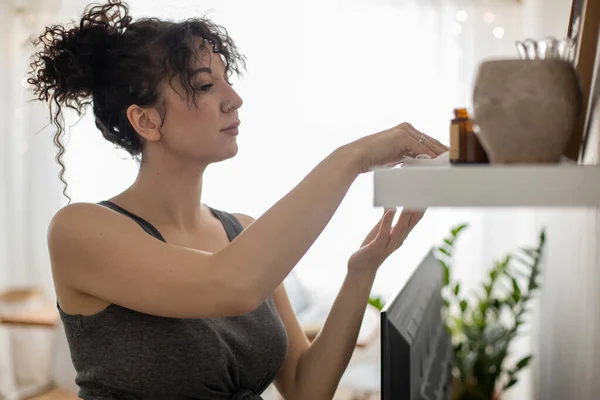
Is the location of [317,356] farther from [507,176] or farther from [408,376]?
[507,176]

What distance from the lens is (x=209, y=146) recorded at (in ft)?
3.95

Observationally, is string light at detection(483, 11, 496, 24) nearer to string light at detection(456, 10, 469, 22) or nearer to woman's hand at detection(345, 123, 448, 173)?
string light at detection(456, 10, 469, 22)

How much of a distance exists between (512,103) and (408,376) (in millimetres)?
436

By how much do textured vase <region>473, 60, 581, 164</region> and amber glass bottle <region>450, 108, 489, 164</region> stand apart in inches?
2.5

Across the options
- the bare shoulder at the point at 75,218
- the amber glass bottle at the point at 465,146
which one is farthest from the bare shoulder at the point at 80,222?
the amber glass bottle at the point at 465,146

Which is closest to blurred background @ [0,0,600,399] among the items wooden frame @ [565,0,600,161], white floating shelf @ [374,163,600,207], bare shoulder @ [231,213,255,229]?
bare shoulder @ [231,213,255,229]

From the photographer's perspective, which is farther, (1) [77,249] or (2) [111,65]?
(2) [111,65]

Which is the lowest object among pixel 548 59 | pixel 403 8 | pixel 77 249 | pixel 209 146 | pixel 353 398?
pixel 353 398

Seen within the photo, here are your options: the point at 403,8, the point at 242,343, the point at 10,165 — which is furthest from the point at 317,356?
the point at 10,165

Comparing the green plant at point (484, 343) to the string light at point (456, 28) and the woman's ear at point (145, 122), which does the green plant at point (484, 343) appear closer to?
the string light at point (456, 28)

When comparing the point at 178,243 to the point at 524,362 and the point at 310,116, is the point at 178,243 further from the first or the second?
the point at 310,116

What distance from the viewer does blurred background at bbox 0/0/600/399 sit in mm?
3980

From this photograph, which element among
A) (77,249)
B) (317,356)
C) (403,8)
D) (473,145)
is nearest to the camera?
(473,145)

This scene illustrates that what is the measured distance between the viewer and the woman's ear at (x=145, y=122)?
48.8 inches
